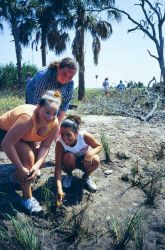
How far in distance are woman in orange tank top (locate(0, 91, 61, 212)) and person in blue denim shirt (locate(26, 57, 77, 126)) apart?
0.60 m

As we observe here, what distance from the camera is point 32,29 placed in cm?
2155

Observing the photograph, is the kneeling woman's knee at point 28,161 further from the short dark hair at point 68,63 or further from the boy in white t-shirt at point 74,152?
the short dark hair at point 68,63

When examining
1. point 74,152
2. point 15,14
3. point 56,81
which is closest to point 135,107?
point 56,81

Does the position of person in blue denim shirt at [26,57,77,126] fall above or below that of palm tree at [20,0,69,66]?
below

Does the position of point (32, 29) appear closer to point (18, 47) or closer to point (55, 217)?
point (18, 47)

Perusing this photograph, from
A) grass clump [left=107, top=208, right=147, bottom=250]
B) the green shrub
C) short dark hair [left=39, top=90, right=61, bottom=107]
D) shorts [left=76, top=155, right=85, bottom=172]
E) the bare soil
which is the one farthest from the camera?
the green shrub

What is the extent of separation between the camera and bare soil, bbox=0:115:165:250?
312 cm

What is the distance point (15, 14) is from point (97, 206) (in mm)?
18740

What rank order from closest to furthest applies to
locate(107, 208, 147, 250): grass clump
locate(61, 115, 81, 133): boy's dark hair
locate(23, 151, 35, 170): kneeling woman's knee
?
locate(107, 208, 147, 250): grass clump → locate(23, 151, 35, 170): kneeling woman's knee → locate(61, 115, 81, 133): boy's dark hair

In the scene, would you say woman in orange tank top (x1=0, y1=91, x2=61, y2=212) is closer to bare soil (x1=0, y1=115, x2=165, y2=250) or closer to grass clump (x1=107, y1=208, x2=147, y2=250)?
bare soil (x1=0, y1=115, x2=165, y2=250)

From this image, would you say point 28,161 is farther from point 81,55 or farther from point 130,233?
point 81,55

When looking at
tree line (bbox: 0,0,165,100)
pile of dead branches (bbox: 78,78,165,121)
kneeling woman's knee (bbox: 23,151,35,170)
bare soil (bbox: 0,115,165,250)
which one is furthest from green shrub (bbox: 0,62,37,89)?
kneeling woman's knee (bbox: 23,151,35,170)

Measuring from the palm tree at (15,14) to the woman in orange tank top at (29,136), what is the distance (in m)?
17.4

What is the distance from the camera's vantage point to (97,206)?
3672mm
